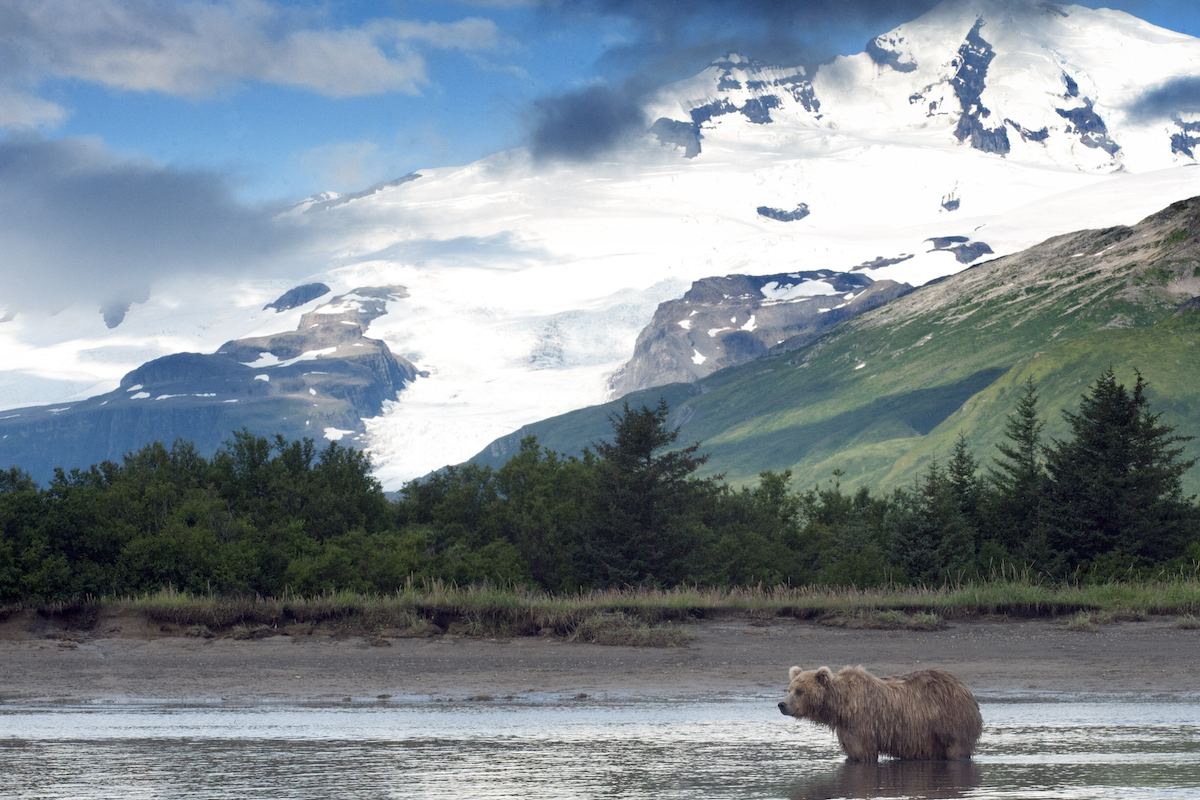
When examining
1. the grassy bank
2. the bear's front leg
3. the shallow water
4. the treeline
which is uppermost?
the treeline

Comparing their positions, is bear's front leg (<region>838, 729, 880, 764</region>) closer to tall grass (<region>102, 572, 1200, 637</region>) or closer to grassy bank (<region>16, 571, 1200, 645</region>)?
grassy bank (<region>16, 571, 1200, 645</region>)

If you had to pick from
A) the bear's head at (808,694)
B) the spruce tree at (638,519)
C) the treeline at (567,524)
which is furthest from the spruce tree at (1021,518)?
the bear's head at (808,694)

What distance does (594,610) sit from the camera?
92.9 feet

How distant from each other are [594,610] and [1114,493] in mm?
21875

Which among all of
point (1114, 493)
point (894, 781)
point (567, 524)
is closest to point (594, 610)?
point (567, 524)

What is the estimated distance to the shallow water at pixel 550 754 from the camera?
42.0 ft

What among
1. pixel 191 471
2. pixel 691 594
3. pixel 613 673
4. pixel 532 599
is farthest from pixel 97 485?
pixel 613 673

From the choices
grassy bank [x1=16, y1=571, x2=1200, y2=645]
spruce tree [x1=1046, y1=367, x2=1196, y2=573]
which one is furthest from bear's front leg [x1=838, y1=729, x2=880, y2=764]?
spruce tree [x1=1046, y1=367, x2=1196, y2=573]

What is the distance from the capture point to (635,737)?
16344 millimetres

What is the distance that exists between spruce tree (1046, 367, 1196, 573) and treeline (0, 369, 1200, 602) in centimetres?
7

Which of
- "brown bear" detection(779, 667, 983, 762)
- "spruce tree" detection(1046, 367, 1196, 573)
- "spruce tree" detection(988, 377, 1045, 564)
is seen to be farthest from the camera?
"spruce tree" detection(1046, 367, 1196, 573)

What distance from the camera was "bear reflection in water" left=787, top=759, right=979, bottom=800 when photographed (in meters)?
12.6

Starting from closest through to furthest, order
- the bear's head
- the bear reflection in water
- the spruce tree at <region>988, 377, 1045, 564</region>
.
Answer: the bear reflection in water < the bear's head < the spruce tree at <region>988, 377, 1045, 564</region>

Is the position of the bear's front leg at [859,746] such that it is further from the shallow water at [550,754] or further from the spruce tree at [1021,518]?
the spruce tree at [1021,518]
